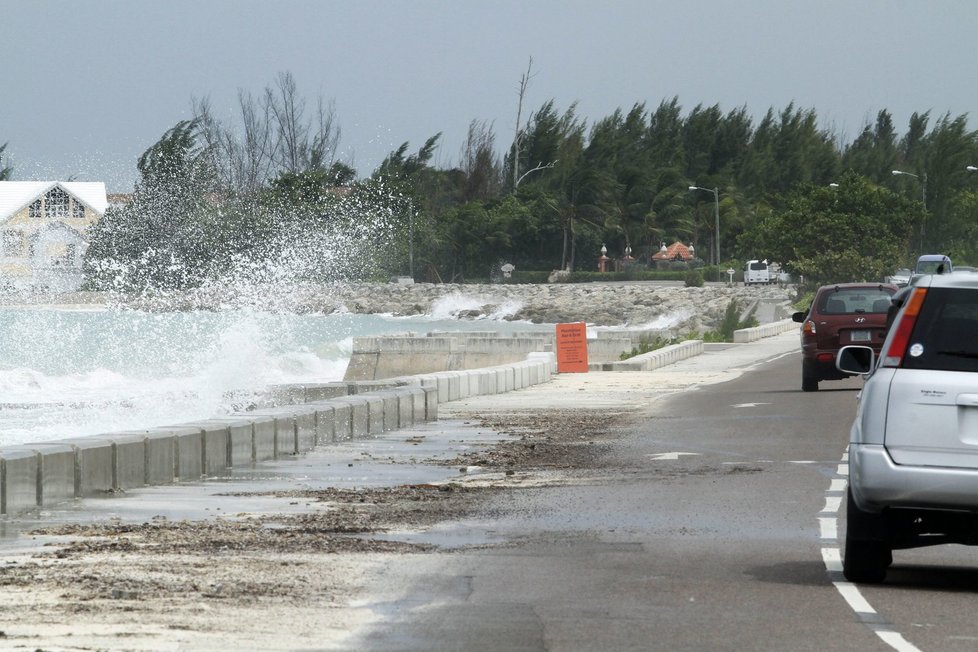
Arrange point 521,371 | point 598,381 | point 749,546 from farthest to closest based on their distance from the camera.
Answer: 1. point 598,381
2. point 521,371
3. point 749,546

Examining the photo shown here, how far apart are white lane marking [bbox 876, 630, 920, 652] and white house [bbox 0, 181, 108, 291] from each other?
100919mm

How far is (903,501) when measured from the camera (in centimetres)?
904

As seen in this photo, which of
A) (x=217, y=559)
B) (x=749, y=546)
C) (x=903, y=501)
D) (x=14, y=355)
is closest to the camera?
(x=903, y=501)

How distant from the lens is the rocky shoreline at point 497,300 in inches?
3937

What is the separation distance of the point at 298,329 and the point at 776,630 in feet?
308

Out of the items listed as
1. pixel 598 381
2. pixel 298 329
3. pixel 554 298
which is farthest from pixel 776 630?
pixel 554 298

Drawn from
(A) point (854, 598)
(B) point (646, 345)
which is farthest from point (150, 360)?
(A) point (854, 598)

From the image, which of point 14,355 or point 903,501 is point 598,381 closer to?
point 903,501

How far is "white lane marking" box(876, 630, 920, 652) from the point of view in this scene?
766 centimetres

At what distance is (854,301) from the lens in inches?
1134

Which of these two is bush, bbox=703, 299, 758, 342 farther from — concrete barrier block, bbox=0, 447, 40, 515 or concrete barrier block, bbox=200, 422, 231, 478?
concrete barrier block, bbox=0, 447, 40, 515

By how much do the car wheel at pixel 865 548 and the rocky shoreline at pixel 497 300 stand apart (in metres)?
74.8

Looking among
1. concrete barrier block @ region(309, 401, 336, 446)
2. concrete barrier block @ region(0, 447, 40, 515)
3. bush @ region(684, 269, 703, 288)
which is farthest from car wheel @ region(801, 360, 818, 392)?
bush @ region(684, 269, 703, 288)

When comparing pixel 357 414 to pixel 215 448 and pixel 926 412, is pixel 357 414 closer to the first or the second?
pixel 215 448
